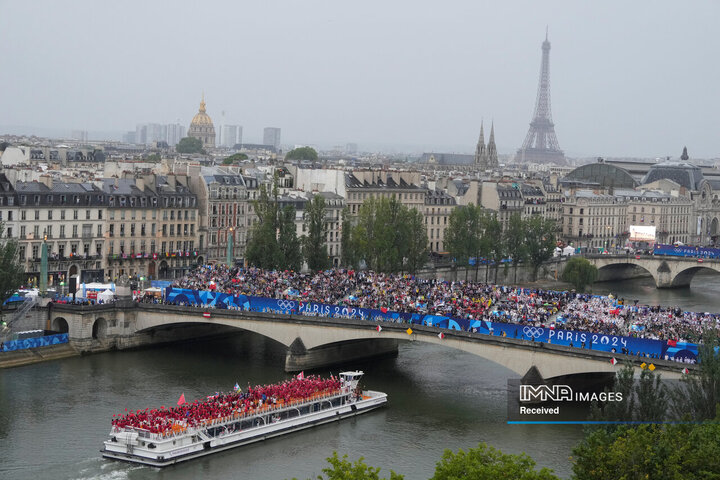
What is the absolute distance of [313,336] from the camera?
6500 centimetres

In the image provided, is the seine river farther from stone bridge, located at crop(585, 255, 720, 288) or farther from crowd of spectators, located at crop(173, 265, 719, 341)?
stone bridge, located at crop(585, 255, 720, 288)

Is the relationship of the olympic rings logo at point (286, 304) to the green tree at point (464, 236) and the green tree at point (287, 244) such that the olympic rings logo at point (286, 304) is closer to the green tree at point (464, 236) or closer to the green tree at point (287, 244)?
the green tree at point (287, 244)

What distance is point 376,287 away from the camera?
7369 centimetres

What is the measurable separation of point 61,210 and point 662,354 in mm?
45984

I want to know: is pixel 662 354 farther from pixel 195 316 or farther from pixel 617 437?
pixel 195 316

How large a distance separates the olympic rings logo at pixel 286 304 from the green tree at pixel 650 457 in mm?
30615

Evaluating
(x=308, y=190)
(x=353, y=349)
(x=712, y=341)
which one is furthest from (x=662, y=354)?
(x=308, y=190)

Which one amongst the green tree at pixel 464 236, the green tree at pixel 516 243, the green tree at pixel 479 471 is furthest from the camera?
the green tree at pixel 516 243

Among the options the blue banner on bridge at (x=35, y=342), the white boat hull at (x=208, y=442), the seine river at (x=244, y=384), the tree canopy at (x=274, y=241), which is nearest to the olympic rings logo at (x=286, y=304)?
the seine river at (x=244, y=384)

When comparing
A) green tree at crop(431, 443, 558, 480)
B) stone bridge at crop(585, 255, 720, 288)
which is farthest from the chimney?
green tree at crop(431, 443, 558, 480)

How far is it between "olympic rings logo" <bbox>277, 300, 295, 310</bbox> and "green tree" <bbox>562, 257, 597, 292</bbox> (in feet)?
140

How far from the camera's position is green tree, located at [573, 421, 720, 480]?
35.2m

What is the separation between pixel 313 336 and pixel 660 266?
58.7 metres

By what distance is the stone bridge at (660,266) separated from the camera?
114244mm
